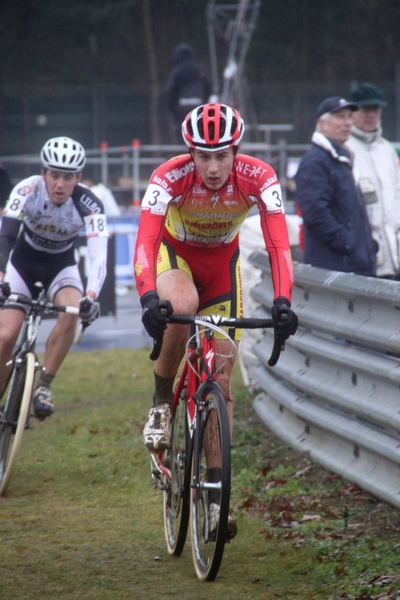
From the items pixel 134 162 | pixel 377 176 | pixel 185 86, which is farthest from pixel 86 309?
pixel 134 162

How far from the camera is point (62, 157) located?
7.00 m

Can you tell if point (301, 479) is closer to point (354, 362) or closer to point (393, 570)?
point (354, 362)

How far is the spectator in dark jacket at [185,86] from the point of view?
55.0ft

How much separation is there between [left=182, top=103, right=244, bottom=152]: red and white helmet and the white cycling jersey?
7.34 feet

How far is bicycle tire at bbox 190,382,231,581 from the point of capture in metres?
4.30

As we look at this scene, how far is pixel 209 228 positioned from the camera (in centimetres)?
526

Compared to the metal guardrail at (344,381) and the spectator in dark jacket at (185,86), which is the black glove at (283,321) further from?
the spectator in dark jacket at (185,86)

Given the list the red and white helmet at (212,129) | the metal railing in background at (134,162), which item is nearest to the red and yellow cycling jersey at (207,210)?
the red and white helmet at (212,129)

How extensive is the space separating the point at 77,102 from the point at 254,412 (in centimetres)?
2258

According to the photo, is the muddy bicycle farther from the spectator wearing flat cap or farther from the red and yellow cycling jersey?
the spectator wearing flat cap

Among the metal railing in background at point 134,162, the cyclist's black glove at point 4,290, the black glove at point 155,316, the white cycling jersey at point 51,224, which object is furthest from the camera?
the metal railing in background at point 134,162

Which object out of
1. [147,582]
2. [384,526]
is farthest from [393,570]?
[147,582]

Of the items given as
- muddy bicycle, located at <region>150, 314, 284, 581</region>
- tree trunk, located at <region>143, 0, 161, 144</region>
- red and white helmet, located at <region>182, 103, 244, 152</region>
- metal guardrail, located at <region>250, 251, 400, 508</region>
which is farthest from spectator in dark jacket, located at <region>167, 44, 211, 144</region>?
tree trunk, located at <region>143, 0, 161, 144</region>

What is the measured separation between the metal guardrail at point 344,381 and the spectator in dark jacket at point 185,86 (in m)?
9.82
